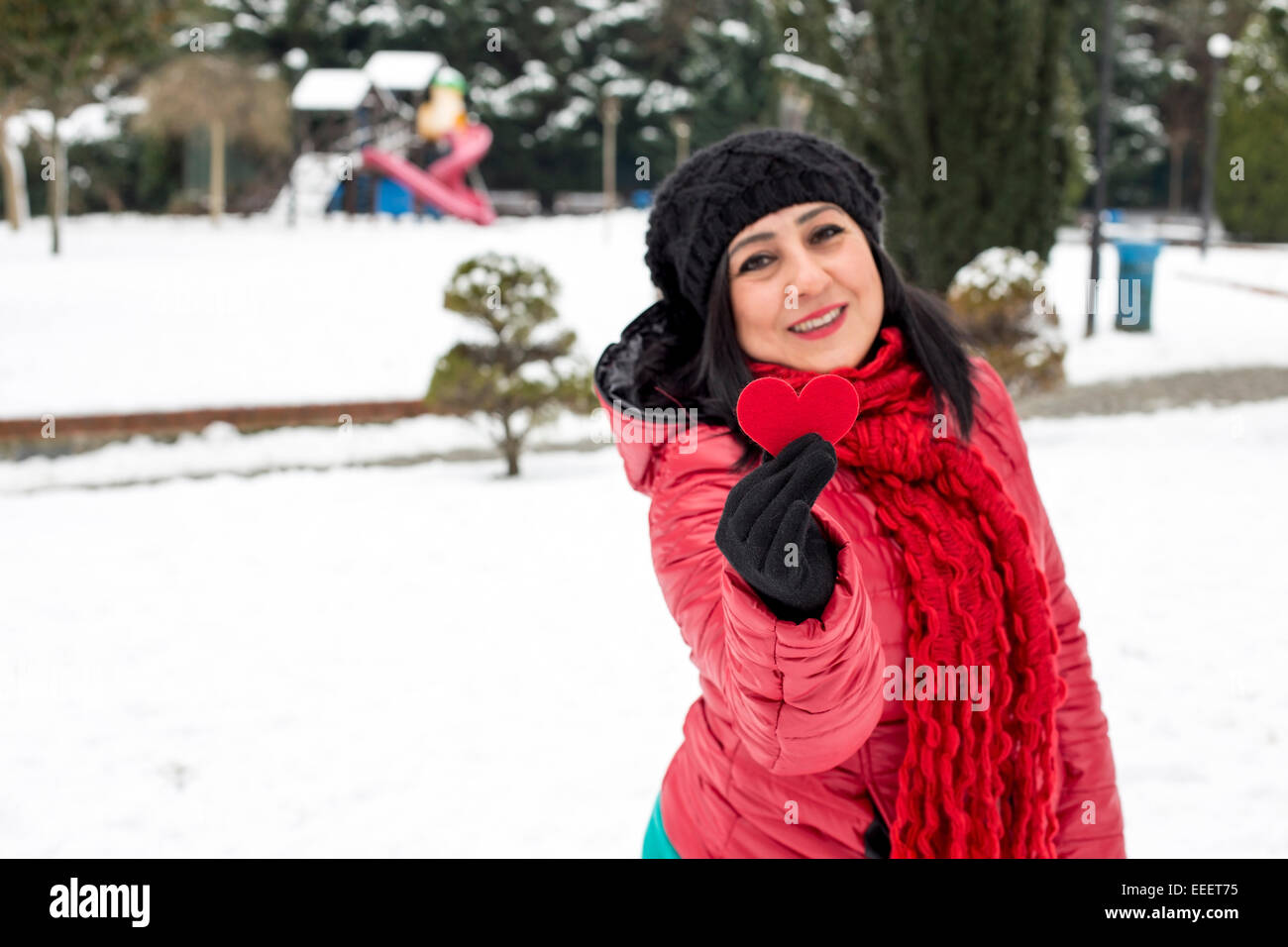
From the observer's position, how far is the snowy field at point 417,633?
3.28m

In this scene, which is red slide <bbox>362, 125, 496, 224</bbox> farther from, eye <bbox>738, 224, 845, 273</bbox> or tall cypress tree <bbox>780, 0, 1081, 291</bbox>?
eye <bbox>738, 224, 845, 273</bbox>

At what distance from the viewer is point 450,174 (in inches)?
965

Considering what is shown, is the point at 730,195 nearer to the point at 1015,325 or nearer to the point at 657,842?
the point at 657,842

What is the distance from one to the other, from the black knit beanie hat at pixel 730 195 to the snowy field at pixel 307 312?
6423 millimetres

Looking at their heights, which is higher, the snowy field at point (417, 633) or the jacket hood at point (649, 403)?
the jacket hood at point (649, 403)

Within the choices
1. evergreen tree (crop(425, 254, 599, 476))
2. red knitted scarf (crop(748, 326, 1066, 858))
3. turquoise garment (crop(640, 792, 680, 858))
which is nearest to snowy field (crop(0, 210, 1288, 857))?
evergreen tree (crop(425, 254, 599, 476))

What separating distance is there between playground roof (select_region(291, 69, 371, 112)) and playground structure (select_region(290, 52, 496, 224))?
2 centimetres

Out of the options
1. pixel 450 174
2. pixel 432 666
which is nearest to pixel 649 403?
pixel 432 666

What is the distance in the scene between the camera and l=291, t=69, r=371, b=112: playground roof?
24.5 m

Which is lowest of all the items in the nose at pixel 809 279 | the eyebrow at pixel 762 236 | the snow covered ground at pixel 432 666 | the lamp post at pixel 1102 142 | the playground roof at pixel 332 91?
the snow covered ground at pixel 432 666

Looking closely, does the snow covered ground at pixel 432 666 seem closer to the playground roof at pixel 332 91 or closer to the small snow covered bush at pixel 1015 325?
the small snow covered bush at pixel 1015 325

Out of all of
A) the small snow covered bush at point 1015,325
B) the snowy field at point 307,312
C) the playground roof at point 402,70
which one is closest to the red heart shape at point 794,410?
the snowy field at point 307,312
